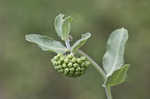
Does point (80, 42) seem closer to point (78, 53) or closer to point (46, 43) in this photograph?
point (78, 53)

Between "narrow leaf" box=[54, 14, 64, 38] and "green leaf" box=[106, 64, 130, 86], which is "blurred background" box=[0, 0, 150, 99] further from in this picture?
"green leaf" box=[106, 64, 130, 86]

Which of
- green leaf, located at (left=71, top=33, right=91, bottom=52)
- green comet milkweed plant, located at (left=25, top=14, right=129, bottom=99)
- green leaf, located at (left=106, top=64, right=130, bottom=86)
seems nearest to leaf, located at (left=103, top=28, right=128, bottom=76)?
green comet milkweed plant, located at (left=25, top=14, right=129, bottom=99)

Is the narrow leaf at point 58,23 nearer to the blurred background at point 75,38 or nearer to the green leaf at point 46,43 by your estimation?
the green leaf at point 46,43

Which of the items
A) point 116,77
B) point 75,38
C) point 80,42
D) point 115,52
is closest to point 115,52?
point 115,52

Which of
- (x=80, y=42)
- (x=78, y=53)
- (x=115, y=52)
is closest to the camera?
(x=80, y=42)
